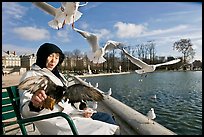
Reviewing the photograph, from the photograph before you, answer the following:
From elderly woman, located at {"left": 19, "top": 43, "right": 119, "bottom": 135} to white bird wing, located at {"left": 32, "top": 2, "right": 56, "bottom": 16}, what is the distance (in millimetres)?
233

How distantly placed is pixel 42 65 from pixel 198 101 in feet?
23.4

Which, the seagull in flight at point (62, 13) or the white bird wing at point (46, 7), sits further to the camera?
the white bird wing at point (46, 7)

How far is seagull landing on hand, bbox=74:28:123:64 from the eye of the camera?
5.72ft

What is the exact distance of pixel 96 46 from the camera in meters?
1.78

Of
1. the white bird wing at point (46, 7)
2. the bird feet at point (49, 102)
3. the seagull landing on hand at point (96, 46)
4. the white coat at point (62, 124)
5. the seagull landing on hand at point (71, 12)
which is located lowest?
the white coat at point (62, 124)

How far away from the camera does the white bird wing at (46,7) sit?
1.53 meters

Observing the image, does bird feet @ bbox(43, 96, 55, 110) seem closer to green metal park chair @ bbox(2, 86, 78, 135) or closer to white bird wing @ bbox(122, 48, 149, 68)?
green metal park chair @ bbox(2, 86, 78, 135)

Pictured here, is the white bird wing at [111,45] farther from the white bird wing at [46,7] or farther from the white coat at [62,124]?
the white coat at [62,124]

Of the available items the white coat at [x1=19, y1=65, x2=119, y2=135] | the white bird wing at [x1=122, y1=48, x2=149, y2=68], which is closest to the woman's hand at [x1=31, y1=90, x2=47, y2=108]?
the white coat at [x1=19, y1=65, x2=119, y2=135]

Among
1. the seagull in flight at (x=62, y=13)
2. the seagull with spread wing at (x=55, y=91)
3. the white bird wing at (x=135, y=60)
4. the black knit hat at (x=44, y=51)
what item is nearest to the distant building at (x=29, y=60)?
the black knit hat at (x=44, y=51)

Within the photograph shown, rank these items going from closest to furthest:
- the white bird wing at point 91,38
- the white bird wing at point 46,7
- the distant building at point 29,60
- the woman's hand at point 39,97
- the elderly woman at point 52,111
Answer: the woman's hand at point 39,97 → the elderly woman at point 52,111 → the white bird wing at point 46,7 → the white bird wing at point 91,38 → the distant building at point 29,60

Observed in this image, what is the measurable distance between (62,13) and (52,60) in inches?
13.0

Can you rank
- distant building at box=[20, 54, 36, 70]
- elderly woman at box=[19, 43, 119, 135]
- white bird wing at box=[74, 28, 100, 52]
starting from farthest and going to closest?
1. distant building at box=[20, 54, 36, 70]
2. white bird wing at box=[74, 28, 100, 52]
3. elderly woman at box=[19, 43, 119, 135]

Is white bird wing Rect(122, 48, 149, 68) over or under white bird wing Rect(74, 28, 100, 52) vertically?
under
